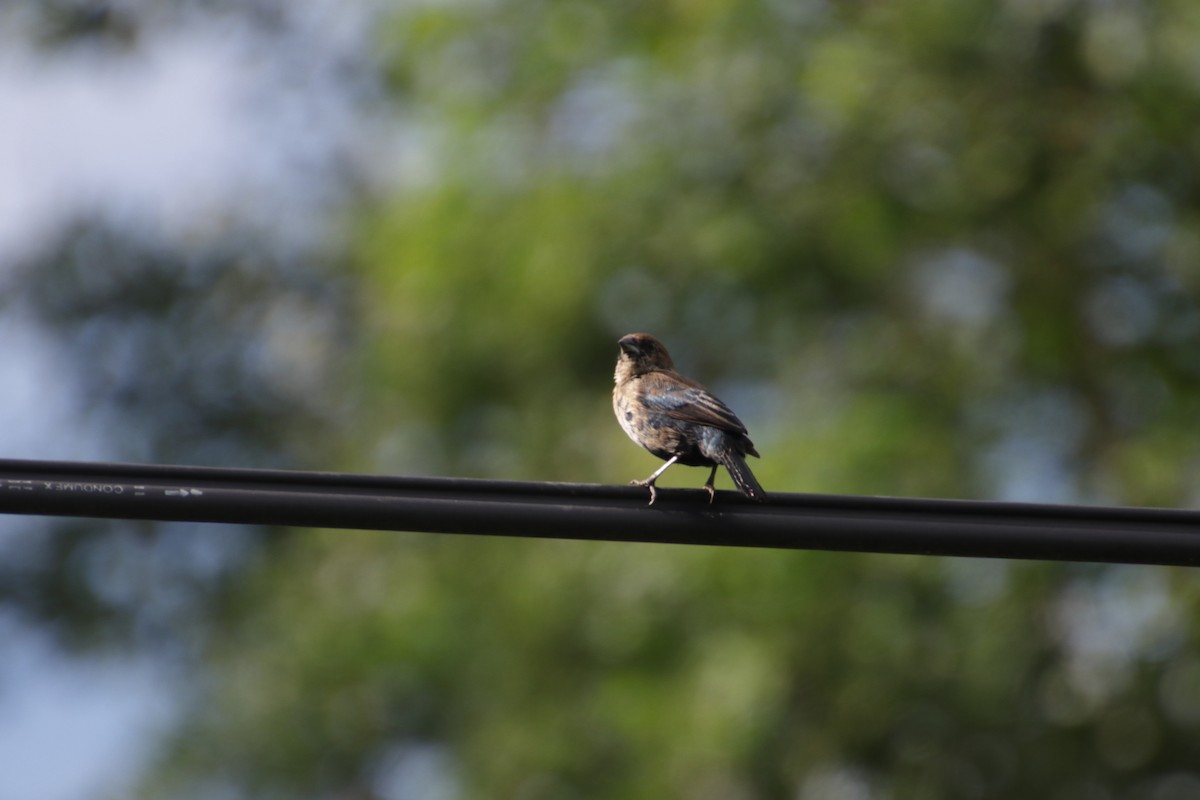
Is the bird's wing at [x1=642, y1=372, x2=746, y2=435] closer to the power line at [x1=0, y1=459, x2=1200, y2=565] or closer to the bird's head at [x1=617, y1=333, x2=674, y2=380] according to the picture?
the bird's head at [x1=617, y1=333, x2=674, y2=380]

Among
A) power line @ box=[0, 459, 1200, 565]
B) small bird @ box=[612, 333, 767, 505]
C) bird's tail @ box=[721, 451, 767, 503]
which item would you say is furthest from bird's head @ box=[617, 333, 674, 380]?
power line @ box=[0, 459, 1200, 565]

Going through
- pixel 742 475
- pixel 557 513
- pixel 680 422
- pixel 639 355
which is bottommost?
pixel 557 513

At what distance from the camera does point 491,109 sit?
16312 millimetres

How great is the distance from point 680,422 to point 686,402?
0.09 m

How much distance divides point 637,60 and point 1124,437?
5540 millimetres

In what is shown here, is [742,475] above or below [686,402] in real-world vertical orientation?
below

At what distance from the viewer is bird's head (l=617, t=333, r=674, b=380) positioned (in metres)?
8.41

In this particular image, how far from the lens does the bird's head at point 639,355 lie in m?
8.41

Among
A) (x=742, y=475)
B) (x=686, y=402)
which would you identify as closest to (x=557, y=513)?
(x=742, y=475)

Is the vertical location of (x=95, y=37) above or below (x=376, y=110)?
below

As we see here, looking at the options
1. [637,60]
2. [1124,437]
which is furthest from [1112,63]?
[637,60]

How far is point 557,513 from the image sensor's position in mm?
4730

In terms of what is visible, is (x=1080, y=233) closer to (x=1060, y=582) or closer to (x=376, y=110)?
(x=1060, y=582)

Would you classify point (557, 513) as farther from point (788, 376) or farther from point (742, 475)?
point (788, 376)
